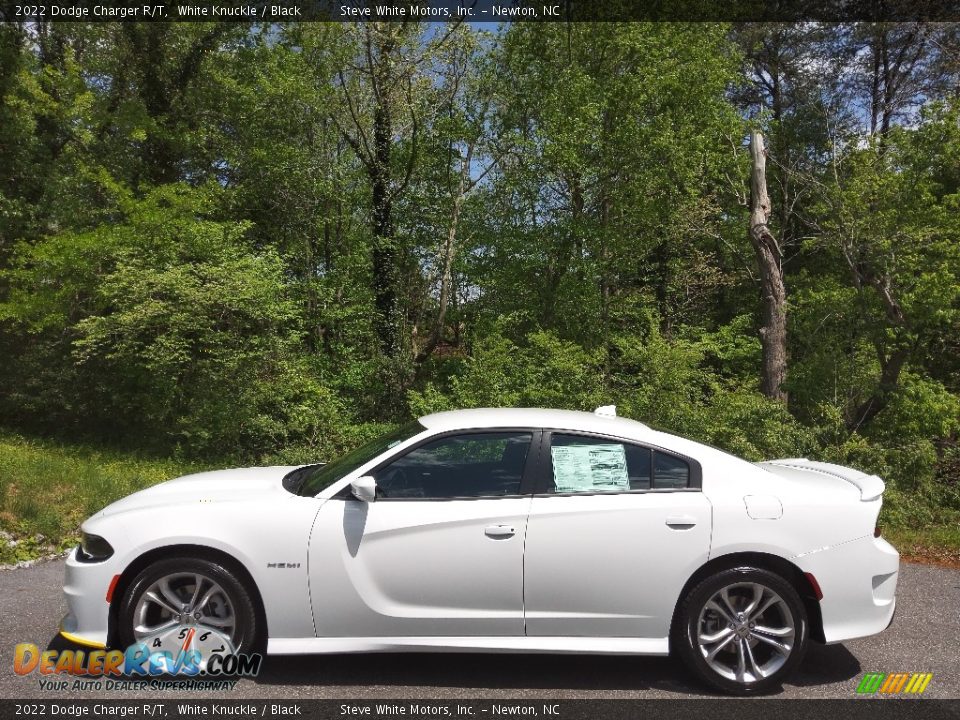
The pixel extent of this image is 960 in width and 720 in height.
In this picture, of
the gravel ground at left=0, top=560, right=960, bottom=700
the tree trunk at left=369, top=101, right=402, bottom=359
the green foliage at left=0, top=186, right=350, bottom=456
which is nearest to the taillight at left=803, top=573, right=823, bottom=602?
the gravel ground at left=0, top=560, right=960, bottom=700

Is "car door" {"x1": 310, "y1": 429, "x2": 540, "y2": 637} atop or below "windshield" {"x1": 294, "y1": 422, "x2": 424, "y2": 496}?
below

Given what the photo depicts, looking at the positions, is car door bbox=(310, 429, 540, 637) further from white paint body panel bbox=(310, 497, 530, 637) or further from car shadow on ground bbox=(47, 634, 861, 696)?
car shadow on ground bbox=(47, 634, 861, 696)

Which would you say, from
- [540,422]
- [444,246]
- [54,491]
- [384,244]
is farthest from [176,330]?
[540,422]

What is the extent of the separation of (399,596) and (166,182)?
52.2 feet

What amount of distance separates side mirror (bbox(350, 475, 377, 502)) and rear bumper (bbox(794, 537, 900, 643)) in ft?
7.58

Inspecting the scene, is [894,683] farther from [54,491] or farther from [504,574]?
[54,491]

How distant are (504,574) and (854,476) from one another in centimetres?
237

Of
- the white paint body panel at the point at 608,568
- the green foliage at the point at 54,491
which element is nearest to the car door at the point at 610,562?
the white paint body panel at the point at 608,568

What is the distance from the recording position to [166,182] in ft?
56.9

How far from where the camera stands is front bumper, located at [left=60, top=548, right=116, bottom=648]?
397 centimetres

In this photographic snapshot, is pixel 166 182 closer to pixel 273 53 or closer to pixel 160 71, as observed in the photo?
pixel 160 71

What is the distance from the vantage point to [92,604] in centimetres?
398

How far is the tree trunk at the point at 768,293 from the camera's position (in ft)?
43.0

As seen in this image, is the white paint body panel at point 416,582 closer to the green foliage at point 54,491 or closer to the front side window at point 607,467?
the front side window at point 607,467
